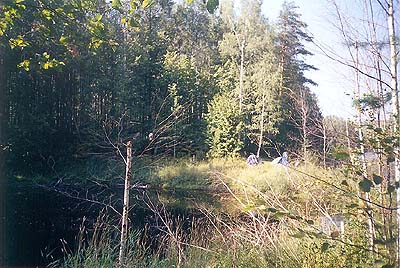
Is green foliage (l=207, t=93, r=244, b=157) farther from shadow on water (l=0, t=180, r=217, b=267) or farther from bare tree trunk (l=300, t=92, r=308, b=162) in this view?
bare tree trunk (l=300, t=92, r=308, b=162)

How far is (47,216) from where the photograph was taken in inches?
203

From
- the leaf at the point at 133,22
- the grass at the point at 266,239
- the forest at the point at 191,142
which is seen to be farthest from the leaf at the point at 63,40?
the grass at the point at 266,239

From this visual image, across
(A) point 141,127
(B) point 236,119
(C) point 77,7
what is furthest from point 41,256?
(B) point 236,119

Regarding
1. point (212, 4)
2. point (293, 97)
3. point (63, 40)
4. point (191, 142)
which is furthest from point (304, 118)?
point (191, 142)

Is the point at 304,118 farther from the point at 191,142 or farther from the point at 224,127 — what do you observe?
the point at 224,127

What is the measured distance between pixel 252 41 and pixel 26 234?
3.60 metres

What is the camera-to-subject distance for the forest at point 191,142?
1.08 meters

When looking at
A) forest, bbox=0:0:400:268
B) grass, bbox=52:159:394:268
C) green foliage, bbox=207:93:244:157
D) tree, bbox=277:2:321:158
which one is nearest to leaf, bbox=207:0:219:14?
forest, bbox=0:0:400:268

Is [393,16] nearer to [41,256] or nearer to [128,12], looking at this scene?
[128,12]

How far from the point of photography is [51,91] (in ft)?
28.6

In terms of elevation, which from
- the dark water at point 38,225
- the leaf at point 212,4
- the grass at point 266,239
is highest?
the leaf at point 212,4

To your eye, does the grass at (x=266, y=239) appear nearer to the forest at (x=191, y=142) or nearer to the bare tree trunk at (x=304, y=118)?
the forest at (x=191, y=142)

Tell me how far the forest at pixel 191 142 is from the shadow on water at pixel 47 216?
0.10 feet

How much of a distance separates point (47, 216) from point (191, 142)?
194 centimetres
